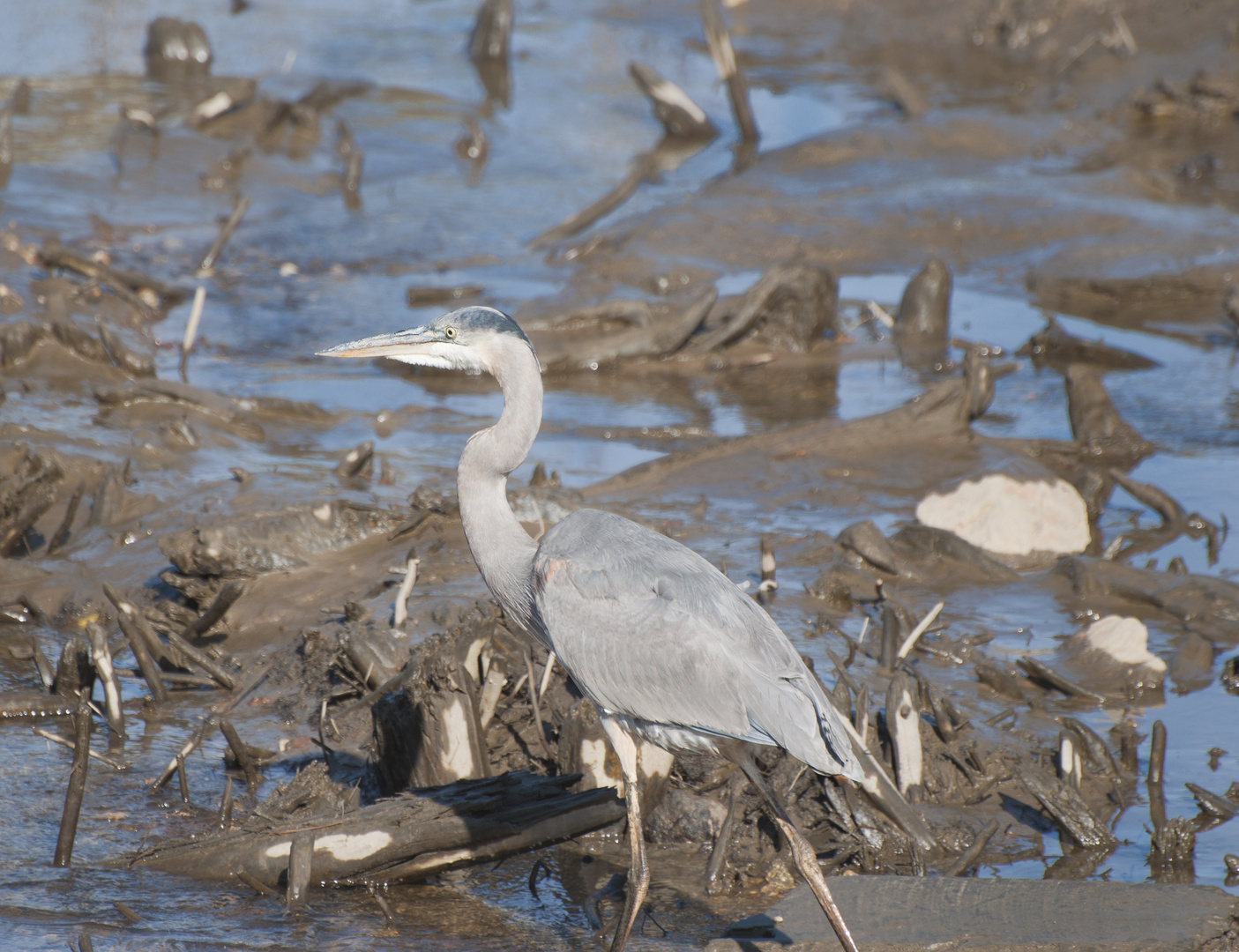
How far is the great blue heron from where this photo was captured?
4.13 meters

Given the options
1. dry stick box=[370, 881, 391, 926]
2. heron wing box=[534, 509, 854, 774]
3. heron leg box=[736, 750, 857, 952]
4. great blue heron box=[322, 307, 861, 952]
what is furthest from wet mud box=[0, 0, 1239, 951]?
heron wing box=[534, 509, 854, 774]

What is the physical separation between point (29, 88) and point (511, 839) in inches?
704

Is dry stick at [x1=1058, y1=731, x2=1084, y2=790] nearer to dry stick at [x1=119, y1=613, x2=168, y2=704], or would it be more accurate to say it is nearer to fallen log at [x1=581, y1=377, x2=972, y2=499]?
fallen log at [x1=581, y1=377, x2=972, y2=499]

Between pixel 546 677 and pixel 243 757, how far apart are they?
1.25 m

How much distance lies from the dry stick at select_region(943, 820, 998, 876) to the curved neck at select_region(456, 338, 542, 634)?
1.82 metres

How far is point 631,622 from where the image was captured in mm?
4281

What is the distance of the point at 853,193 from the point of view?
16500mm

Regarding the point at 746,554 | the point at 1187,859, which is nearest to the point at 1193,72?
the point at 746,554

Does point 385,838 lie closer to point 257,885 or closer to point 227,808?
point 257,885

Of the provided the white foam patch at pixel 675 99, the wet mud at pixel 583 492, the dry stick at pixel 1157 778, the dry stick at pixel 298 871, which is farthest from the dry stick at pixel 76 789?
the white foam patch at pixel 675 99

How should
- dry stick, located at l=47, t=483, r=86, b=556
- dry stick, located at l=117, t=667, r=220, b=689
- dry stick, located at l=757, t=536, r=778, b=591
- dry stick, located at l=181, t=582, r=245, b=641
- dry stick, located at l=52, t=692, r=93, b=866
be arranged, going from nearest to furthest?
dry stick, located at l=52, t=692, r=93, b=866 < dry stick, located at l=117, t=667, r=220, b=689 < dry stick, located at l=181, t=582, r=245, b=641 < dry stick, located at l=757, t=536, r=778, b=591 < dry stick, located at l=47, t=483, r=86, b=556

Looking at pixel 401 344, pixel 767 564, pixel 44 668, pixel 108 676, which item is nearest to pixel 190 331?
pixel 44 668

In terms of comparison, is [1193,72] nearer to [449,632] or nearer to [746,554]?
[746,554]

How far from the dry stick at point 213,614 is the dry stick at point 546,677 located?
5.20 feet
